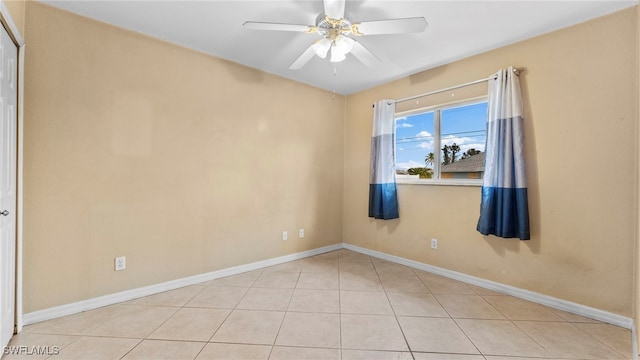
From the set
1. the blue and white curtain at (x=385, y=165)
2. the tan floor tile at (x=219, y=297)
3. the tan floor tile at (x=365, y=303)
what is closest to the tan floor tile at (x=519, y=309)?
the tan floor tile at (x=365, y=303)

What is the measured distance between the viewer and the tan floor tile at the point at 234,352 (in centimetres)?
164

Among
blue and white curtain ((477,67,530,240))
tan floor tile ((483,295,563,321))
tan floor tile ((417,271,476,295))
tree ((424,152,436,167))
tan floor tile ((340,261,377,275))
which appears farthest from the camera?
tree ((424,152,436,167))

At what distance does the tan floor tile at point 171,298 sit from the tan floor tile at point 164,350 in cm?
57

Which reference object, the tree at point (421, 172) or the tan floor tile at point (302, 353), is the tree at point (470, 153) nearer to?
the tree at point (421, 172)

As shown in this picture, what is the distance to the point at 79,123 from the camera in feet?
7.11


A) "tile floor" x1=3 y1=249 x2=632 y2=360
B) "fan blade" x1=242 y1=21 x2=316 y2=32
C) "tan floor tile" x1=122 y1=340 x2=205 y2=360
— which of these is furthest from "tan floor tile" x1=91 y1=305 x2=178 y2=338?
"fan blade" x1=242 y1=21 x2=316 y2=32

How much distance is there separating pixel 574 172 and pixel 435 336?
1.79 meters

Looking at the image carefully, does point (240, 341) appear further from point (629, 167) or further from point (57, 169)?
point (629, 167)

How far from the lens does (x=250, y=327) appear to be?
1978 millimetres

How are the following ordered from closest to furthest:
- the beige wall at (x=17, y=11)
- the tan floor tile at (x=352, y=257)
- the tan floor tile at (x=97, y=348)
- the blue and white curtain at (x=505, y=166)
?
1. the tan floor tile at (x=97, y=348)
2. the beige wall at (x=17, y=11)
3. the blue and white curtain at (x=505, y=166)
4. the tan floor tile at (x=352, y=257)

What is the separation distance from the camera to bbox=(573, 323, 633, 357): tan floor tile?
1.76 metres

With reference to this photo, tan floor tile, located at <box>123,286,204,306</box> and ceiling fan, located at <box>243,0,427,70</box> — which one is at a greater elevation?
ceiling fan, located at <box>243,0,427,70</box>

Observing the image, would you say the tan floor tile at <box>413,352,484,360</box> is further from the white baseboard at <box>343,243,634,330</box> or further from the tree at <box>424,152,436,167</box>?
the tree at <box>424,152,436,167</box>

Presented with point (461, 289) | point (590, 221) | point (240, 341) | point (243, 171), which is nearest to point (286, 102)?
point (243, 171)
